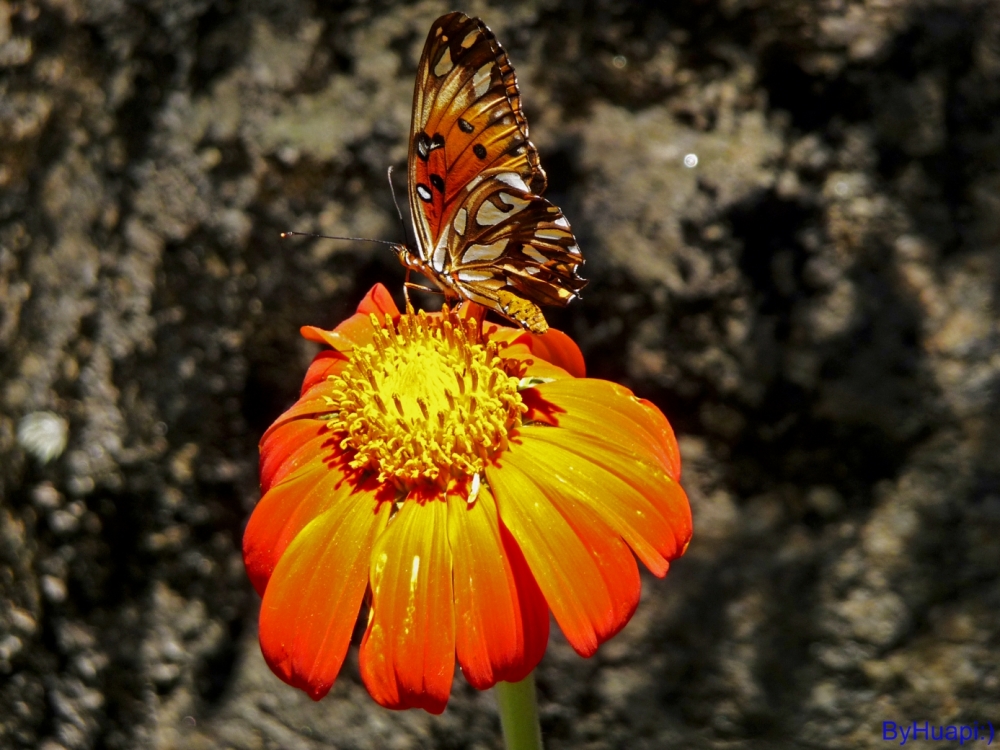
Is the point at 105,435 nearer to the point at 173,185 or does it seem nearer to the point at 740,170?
the point at 173,185

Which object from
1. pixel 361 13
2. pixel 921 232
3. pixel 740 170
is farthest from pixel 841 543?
pixel 361 13

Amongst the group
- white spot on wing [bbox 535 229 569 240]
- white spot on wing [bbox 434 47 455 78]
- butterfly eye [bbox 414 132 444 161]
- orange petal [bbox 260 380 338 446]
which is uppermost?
white spot on wing [bbox 434 47 455 78]

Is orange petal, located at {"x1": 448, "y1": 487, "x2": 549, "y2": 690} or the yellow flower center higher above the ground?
the yellow flower center

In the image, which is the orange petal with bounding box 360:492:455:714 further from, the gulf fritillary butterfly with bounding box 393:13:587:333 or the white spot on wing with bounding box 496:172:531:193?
the white spot on wing with bounding box 496:172:531:193

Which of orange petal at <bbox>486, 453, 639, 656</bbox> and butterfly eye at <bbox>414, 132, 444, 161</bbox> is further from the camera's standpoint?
butterfly eye at <bbox>414, 132, 444, 161</bbox>

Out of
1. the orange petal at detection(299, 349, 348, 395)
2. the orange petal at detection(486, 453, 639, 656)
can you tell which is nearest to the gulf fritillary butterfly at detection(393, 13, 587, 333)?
the orange petal at detection(299, 349, 348, 395)

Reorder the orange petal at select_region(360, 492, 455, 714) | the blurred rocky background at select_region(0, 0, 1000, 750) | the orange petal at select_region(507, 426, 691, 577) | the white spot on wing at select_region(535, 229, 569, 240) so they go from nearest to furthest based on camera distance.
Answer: the orange petal at select_region(360, 492, 455, 714) < the orange petal at select_region(507, 426, 691, 577) < the white spot on wing at select_region(535, 229, 569, 240) < the blurred rocky background at select_region(0, 0, 1000, 750)

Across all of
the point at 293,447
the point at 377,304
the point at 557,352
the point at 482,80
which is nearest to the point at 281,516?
the point at 293,447

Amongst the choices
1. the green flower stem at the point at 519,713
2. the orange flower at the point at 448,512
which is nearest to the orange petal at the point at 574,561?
the orange flower at the point at 448,512

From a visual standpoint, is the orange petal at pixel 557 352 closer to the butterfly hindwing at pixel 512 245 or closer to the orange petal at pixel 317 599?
the butterfly hindwing at pixel 512 245
